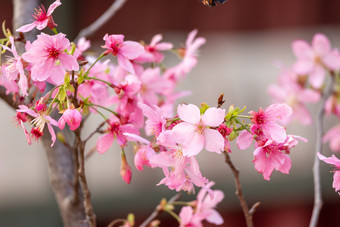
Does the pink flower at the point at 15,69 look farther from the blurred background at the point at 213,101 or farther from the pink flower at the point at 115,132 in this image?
the blurred background at the point at 213,101

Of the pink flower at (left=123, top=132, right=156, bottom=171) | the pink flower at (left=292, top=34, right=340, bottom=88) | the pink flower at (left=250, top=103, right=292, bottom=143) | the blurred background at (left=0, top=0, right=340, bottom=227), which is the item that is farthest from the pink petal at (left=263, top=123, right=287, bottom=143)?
the blurred background at (left=0, top=0, right=340, bottom=227)

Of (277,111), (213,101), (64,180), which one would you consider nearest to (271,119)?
(277,111)

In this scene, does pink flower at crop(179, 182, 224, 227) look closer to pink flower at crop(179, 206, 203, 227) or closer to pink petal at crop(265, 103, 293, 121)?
pink flower at crop(179, 206, 203, 227)

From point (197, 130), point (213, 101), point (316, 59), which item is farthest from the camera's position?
point (213, 101)

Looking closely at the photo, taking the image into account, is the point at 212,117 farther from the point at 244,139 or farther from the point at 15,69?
the point at 15,69

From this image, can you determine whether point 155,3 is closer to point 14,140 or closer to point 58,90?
point 14,140

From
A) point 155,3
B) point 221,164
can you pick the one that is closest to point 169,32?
point 155,3
